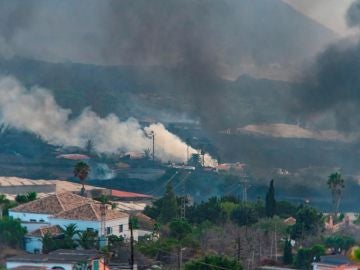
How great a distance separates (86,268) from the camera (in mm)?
31375

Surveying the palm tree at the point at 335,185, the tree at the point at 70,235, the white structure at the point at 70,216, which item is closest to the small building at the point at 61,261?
the tree at the point at 70,235

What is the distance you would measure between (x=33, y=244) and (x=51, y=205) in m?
3.65

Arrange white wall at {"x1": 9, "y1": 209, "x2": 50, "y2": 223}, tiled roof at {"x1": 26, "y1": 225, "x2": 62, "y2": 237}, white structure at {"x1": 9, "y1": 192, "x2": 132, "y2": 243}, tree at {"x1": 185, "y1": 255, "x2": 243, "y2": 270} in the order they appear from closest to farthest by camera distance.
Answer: tree at {"x1": 185, "y1": 255, "x2": 243, "y2": 270}
tiled roof at {"x1": 26, "y1": 225, "x2": 62, "y2": 237}
white structure at {"x1": 9, "y1": 192, "x2": 132, "y2": 243}
white wall at {"x1": 9, "y1": 209, "x2": 50, "y2": 223}

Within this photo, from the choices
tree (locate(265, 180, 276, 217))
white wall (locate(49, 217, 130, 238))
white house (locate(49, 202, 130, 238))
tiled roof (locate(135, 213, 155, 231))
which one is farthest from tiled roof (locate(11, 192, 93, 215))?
tree (locate(265, 180, 276, 217))

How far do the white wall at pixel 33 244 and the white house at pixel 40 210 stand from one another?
1426 millimetres

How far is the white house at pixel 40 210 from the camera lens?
39.1 m

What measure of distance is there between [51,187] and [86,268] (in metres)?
24.8

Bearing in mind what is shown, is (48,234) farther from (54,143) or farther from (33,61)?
(33,61)

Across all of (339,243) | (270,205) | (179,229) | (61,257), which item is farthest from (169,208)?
(61,257)

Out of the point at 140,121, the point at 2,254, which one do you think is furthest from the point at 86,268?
the point at 140,121

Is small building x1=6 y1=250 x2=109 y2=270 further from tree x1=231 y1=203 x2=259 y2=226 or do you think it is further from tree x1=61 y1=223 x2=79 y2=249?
tree x1=231 y1=203 x2=259 y2=226

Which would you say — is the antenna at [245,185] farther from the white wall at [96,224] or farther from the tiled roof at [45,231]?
the tiled roof at [45,231]

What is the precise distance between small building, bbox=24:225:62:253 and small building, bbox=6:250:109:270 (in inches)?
159

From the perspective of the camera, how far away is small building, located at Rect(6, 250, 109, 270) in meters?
30.9
